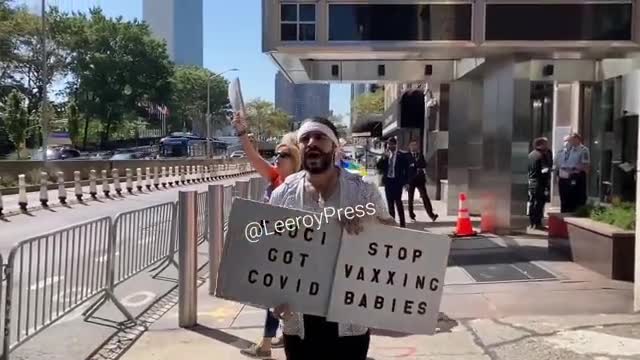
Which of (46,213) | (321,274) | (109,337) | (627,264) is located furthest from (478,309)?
(46,213)

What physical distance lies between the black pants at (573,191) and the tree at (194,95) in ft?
271

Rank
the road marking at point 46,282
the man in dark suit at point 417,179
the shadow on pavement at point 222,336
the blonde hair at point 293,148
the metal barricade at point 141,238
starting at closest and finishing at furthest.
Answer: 1. the blonde hair at point 293,148
2. the road marking at point 46,282
3. the shadow on pavement at point 222,336
4. the metal barricade at point 141,238
5. the man in dark suit at point 417,179

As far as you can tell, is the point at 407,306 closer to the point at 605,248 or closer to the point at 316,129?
the point at 316,129

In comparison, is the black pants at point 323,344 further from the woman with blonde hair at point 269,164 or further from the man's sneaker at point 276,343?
the man's sneaker at point 276,343

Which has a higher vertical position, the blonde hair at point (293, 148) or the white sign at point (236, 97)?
the white sign at point (236, 97)

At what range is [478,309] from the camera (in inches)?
Result: 281

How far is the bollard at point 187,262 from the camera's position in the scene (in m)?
6.69

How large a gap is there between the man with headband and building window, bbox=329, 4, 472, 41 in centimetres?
856

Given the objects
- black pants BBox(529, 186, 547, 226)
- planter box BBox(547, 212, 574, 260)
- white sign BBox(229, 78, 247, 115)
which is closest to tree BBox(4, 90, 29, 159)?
black pants BBox(529, 186, 547, 226)

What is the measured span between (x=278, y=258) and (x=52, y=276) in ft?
10.5

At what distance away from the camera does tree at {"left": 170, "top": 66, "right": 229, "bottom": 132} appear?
101 m

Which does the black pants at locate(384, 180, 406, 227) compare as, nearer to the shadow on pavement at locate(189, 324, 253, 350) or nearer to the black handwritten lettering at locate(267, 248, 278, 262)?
the shadow on pavement at locate(189, 324, 253, 350)

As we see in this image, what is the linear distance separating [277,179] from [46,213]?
15093 mm

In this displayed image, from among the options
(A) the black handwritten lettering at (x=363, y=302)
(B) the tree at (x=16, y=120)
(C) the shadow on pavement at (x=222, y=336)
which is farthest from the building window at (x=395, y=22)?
(B) the tree at (x=16, y=120)
